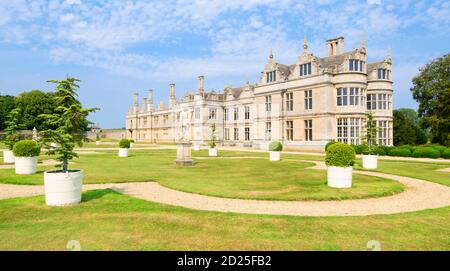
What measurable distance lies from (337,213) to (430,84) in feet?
158

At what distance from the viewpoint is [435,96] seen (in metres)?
45.9

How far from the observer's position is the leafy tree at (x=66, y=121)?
930 cm

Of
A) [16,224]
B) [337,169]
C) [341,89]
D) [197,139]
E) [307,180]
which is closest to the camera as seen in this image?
[16,224]

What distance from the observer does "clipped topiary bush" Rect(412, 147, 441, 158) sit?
2767cm

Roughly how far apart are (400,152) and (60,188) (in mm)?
30397

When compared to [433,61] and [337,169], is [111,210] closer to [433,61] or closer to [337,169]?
[337,169]

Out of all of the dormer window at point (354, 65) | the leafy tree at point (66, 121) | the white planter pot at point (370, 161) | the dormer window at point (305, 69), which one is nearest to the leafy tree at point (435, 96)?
the dormer window at point (354, 65)

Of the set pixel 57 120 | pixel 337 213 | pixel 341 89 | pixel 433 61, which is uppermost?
pixel 433 61

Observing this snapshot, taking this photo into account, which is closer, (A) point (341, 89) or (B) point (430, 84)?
(A) point (341, 89)

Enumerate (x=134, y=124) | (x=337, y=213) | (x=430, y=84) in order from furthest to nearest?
(x=134, y=124), (x=430, y=84), (x=337, y=213)

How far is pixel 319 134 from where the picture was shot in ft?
126

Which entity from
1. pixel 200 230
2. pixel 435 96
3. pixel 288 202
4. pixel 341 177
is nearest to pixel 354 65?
pixel 435 96

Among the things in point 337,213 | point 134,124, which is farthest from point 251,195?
point 134,124

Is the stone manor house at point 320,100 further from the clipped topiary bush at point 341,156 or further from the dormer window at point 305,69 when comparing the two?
the clipped topiary bush at point 341,156
